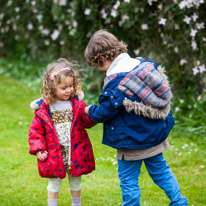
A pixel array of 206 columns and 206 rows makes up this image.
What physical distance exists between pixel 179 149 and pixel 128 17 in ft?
6.76

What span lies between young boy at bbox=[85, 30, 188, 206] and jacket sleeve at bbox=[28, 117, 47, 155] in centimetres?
35

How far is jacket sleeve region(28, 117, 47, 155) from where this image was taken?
2666 mm

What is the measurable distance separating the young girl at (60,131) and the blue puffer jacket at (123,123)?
243 mm

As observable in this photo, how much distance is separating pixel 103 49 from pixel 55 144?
72 cm

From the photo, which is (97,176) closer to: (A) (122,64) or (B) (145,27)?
(A) (122,64)

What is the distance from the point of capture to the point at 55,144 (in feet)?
8.80

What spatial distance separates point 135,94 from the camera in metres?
2.52

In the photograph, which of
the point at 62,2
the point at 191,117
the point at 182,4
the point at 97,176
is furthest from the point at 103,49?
the point at 62,2

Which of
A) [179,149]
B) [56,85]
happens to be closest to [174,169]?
[179,149]

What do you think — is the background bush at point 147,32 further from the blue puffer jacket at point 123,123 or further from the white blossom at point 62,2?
the blue puffer jacket at point 123,123

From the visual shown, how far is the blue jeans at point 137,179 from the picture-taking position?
2617 millimetres

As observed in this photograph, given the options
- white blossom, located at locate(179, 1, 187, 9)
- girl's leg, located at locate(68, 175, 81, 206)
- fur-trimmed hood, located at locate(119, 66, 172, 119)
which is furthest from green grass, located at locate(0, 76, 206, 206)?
white blossom, located at locate(179, 1, 187, 9)

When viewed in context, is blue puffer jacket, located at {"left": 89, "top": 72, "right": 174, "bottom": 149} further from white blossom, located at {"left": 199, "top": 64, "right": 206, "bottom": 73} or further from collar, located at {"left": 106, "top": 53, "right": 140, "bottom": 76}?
white blossom, located at {"left": 199, "top": 64, "right": 206, "bottom": 73}

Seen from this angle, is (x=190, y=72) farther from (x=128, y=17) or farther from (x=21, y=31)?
(x=21, y=31)
